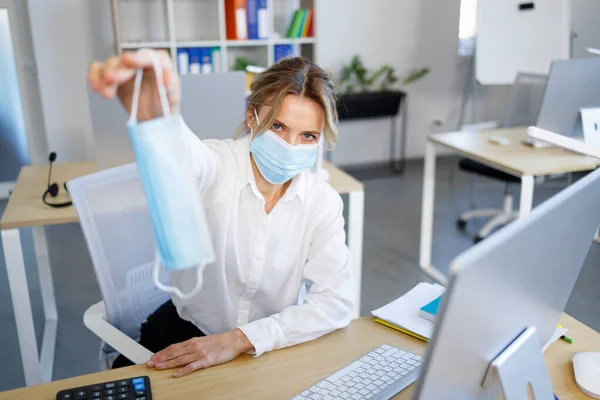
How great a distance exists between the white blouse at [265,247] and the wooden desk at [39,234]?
1.98 feet

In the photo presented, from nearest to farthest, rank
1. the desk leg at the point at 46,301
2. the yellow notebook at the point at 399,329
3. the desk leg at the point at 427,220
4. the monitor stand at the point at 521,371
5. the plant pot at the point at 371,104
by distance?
1. the monitor stand at the point at 521,371
2. the yellow notebook at the point at 399,329
3. the desk leg at the point at 46,301
4. the desk leg at the point at 427,220
5. the plant pot at the point at 371,104

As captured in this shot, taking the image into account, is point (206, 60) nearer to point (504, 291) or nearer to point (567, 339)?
point (567, 339)

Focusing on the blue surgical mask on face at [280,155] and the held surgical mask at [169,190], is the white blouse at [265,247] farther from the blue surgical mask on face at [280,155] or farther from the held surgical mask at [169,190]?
the held surgical mask at [169,190]

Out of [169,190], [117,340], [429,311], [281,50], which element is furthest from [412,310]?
[281,50]

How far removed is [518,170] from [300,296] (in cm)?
144

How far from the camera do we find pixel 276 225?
4.26 feet

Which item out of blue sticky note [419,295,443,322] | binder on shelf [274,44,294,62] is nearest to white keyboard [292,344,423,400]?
blue sticky note [419,295,443,322]

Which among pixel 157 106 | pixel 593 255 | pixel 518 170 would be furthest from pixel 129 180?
pixel 593 255

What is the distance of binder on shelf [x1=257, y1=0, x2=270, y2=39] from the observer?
158 inches

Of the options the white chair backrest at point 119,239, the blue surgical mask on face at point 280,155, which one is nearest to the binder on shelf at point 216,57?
the white chair backrest at point 119,239

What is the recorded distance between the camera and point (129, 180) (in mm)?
1357

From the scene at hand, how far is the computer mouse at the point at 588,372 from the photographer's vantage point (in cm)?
101

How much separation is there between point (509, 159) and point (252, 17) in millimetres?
2199

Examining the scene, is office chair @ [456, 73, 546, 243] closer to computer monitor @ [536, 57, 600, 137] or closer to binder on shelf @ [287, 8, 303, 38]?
computer monitor @ [536, 57, 600, 137]
